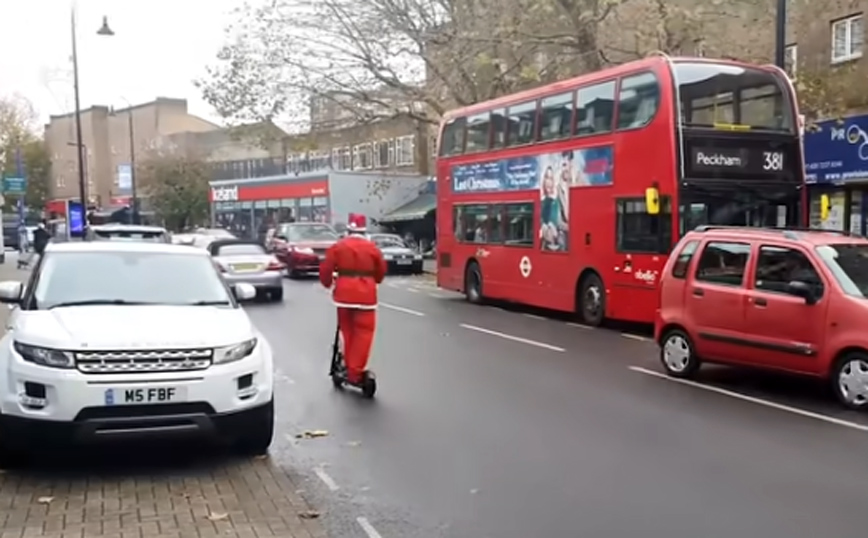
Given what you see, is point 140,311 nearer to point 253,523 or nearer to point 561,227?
point 253,523

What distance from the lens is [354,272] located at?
9.34 meters

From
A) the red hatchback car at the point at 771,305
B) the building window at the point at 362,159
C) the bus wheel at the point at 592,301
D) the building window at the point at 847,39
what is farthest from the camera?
the building window at the point at 362,159

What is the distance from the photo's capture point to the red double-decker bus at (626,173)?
1340 cm

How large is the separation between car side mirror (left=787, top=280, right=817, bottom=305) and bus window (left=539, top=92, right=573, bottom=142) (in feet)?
24.8

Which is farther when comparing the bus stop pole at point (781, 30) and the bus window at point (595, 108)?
the bus window at point (595, 108)

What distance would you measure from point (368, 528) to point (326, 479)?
112 cm

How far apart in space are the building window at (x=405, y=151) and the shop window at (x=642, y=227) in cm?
Answer: 3722

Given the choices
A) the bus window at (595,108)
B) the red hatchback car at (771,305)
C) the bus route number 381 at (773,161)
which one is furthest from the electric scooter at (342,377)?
the bus route number 381 at (773,161)

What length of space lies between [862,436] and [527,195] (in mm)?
10312

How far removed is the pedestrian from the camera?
30.6 ft

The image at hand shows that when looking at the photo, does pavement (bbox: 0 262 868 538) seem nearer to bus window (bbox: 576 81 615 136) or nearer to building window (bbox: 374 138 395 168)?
Answer: bus window (bbox: 576 81 615 136)

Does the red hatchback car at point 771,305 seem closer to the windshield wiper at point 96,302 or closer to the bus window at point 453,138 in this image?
the windshield wiper at point 96,302

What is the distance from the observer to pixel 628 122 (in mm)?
14367

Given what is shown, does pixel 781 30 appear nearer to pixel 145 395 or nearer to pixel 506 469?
pixel 506 469
